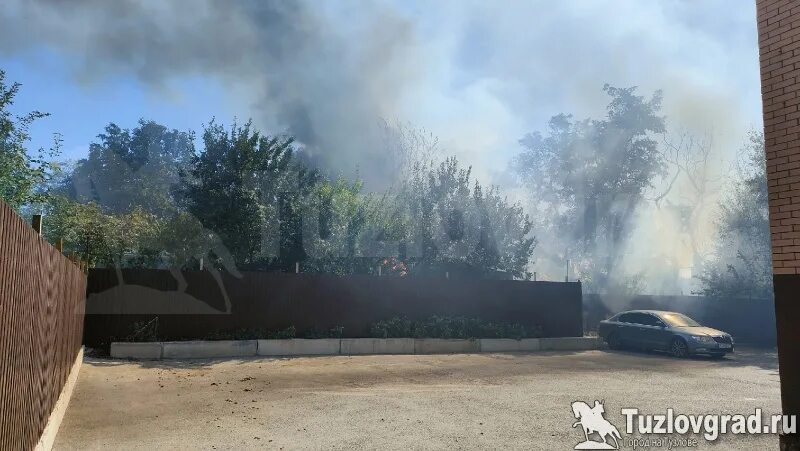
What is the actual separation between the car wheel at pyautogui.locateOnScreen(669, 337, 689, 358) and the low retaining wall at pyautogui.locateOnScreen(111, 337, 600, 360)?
9.49ft

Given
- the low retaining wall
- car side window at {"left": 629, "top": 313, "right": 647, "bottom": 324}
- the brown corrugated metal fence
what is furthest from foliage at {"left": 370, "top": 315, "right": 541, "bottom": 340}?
the brown corrugated metal fence

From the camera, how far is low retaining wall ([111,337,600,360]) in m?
13.4

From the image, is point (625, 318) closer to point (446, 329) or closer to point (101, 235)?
point (446, 329)

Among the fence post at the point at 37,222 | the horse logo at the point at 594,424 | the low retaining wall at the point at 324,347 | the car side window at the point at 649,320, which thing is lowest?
the horse logo at the point at 594,424

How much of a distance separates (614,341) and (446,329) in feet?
20.2

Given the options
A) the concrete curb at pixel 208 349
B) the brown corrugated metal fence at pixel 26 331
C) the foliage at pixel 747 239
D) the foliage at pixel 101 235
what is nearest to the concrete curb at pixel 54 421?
the brown corrugated metal fence at pixel 26 331

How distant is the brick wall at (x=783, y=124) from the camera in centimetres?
555

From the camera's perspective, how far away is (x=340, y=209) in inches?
817

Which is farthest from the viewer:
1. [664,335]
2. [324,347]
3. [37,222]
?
[664,335]

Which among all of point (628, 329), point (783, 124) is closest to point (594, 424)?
point (783, 124)

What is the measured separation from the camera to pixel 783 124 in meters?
5.69

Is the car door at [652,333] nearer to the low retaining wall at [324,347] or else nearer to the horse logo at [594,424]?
the low retaining wall at [324,347]

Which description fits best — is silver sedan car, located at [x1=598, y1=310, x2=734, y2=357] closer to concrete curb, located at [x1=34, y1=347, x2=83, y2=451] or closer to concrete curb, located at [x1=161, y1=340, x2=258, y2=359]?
concrete curb, located at [x1=161, y1=340, x2=258, y2=359]

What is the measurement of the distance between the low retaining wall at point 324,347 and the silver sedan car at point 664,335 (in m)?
1.38
